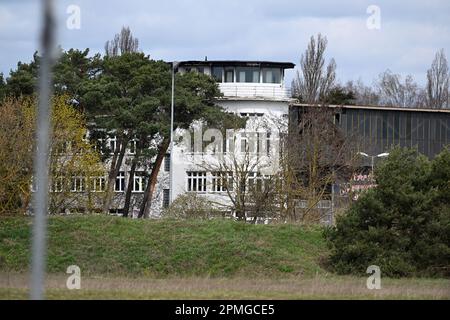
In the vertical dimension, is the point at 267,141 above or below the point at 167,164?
above

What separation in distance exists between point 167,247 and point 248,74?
52528mm

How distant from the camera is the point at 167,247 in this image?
3569 cm

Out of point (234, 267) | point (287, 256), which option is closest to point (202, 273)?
point (234, 267)

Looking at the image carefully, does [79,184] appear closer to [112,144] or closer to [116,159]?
[116,159]

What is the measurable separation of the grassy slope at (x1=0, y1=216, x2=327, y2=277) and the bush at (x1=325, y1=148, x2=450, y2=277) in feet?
6.03

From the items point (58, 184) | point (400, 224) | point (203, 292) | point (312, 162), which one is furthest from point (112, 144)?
point (203, 292)

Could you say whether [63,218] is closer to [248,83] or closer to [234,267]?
[234,267]

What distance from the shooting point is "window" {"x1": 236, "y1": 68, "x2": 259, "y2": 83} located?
86625 millimetres

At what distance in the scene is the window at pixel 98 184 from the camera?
2403 inches

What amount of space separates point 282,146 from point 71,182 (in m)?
13.4

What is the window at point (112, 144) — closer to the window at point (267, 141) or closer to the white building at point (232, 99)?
the white building at point (232, 99)

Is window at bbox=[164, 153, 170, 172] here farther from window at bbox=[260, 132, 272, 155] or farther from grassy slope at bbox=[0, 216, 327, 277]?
grassy slope at bbox=[0, 216, 327, 277]
